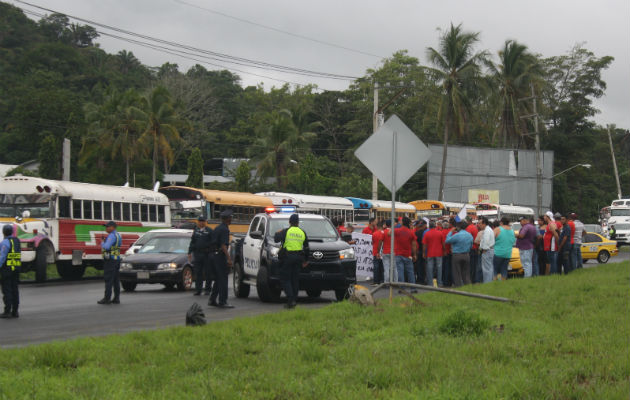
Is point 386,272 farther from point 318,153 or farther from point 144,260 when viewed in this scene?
point 318,153

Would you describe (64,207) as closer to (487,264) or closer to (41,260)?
(41,260)

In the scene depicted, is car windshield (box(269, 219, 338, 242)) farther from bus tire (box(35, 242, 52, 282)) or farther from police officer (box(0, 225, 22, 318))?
bus tire (box(35, 242, 52, 282))

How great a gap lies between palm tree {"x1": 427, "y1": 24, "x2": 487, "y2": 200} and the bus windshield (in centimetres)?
3588

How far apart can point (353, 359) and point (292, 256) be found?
6798 millimetres

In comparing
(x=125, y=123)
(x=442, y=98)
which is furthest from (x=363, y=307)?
(x=125, y=123)

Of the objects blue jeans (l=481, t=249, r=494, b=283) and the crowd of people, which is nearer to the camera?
the crowd of people

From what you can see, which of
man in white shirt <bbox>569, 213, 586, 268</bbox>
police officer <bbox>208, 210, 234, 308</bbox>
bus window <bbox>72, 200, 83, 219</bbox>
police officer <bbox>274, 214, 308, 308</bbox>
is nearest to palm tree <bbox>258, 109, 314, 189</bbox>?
bus window <bbox>72, 200, 83, 219</bbox>

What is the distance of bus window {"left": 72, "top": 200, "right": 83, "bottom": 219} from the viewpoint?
83.9ft

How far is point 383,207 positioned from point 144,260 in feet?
71.4

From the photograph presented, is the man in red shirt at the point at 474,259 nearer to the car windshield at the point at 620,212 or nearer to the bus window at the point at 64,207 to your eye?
the bus window at the point at 64,207

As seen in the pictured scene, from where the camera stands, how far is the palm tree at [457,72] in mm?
55094

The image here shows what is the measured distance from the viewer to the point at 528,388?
5984mm

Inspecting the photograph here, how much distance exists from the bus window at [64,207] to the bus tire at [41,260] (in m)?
1.30

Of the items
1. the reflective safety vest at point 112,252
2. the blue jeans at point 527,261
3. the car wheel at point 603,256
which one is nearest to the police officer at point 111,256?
the reflective safety vest at point 112,252
